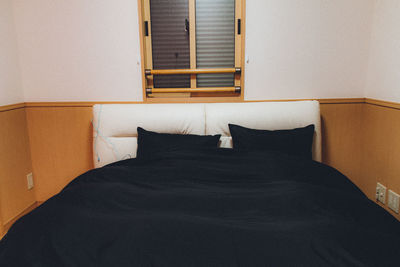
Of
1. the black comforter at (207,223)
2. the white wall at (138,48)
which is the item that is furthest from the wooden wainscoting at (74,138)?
the black comforter at (207,223)

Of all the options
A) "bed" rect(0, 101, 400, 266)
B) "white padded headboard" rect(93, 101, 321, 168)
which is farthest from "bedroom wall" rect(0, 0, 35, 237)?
"bed" rect(0, 101, 400, 266)

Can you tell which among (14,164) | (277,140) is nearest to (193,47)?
(277,140)

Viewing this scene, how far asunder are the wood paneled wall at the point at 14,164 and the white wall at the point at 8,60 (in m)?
0.10

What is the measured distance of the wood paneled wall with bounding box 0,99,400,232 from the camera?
2.15m

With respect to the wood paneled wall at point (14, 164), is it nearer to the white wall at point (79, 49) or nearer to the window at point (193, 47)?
the white wall at point (79, 49)

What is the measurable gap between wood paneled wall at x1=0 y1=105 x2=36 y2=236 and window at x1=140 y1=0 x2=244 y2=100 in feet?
3.37

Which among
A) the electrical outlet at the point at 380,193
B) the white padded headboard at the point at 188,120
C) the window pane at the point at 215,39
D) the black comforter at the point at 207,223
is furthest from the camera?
the window pane at the point at 215,39

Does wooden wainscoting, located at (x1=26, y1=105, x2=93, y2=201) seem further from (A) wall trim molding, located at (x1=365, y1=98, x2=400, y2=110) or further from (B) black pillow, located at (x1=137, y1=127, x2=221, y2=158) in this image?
(A) wall trim molding, located at (x1=365, y1=98, x2=400, y2=110)

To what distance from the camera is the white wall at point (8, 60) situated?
214 centimetres

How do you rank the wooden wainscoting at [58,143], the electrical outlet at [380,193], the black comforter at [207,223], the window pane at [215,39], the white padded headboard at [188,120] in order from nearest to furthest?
the black comforter at [207,223] → the electrical outlet at [380,193] → the white padded headboard at [188,120] → the window pane at [215,39] → the wooden wainscoting at [58,143]

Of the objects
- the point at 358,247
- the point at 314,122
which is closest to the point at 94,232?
the point at 358,247

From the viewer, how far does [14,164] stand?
2230mm

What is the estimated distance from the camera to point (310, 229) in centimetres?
102

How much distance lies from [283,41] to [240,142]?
857 millimetres
